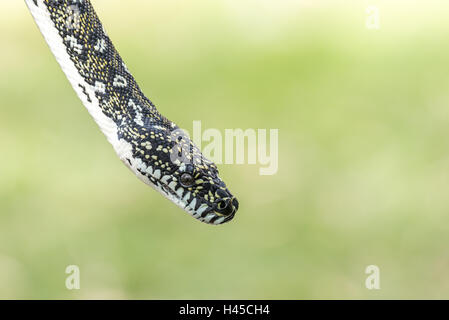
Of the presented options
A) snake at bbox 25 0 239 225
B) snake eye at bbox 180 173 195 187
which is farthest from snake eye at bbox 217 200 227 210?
snake eye at bbox 180 173 195 187

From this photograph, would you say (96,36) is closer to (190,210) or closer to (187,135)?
(187,135)

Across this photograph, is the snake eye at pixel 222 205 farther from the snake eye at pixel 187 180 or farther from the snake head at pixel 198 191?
the snake eye at pixel 187 180

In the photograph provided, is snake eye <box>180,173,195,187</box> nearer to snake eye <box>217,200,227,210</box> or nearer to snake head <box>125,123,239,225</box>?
snake head <box>125,123,239,225</box>

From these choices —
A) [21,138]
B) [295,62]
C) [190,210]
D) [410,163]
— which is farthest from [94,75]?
[295,62]

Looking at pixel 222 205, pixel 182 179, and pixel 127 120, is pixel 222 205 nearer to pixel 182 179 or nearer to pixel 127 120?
pixel 182 179

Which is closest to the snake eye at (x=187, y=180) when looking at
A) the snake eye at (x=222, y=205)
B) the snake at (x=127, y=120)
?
the snake at (x=127, y=120)

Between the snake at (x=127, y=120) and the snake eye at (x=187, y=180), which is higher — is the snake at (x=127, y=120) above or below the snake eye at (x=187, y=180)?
above

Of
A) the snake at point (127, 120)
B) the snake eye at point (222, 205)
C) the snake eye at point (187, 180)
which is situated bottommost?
the snake eye at point (222, 205)

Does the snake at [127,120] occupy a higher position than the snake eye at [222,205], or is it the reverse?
the snake at [127,120]

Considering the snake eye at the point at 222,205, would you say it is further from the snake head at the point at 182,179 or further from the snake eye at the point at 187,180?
the snake eye at the point at 187,180
